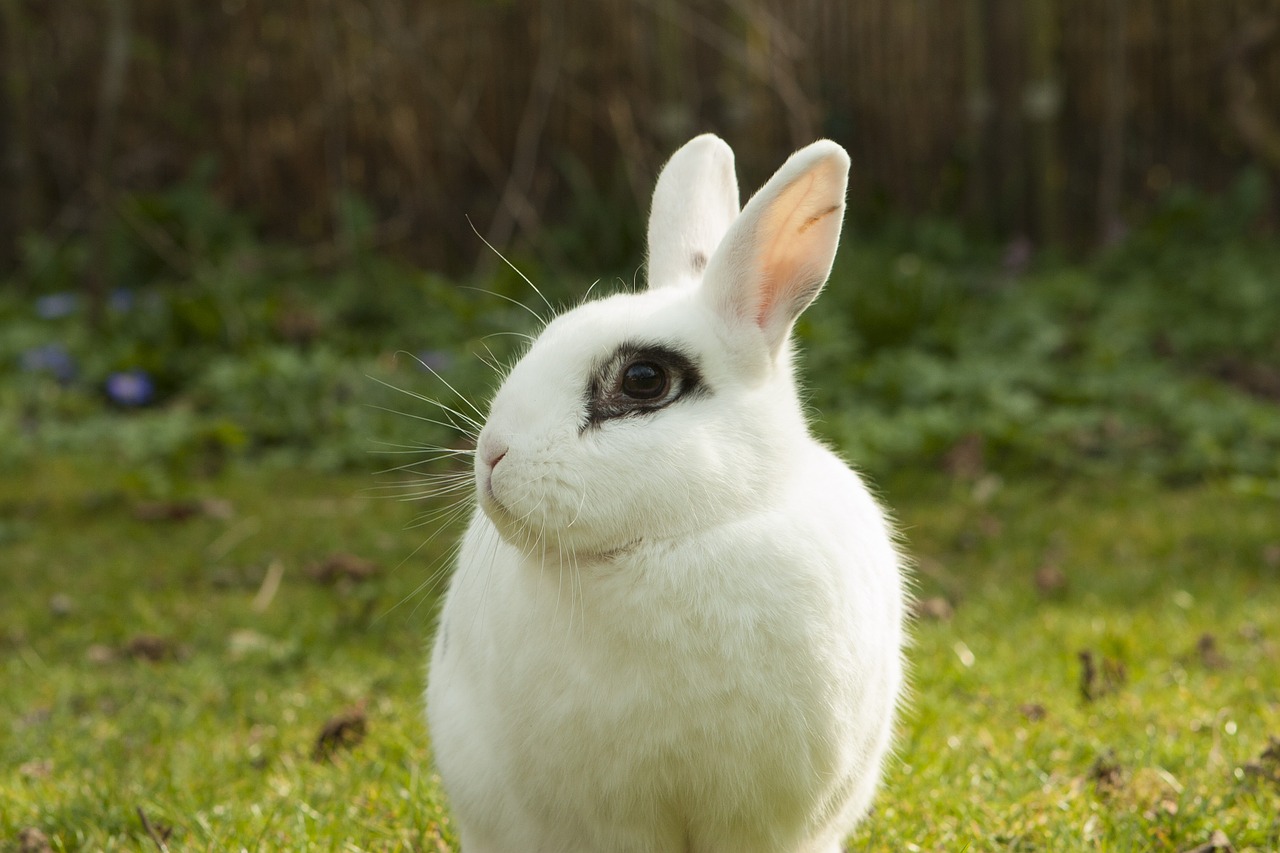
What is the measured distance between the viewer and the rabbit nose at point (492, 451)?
1.87 meters

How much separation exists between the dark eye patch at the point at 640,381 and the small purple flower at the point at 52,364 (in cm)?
523

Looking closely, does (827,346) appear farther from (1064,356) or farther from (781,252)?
(781,252)

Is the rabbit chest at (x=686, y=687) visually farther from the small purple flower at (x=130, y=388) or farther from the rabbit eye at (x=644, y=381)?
the small purple flower at (x=130, y=388)

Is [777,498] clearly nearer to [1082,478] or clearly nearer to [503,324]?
[1082,478]

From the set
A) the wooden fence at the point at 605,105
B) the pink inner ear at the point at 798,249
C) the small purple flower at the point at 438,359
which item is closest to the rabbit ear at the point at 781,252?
the pink inner ear at the point at 798,249

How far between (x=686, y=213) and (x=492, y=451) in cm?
69

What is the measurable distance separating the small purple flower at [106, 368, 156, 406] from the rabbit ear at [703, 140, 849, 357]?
4842mm

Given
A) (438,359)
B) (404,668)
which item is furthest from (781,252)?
(438,359)

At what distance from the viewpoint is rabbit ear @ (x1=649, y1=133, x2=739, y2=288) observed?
7.70ft

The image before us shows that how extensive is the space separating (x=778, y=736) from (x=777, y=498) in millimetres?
341

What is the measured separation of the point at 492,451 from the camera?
6.16ft

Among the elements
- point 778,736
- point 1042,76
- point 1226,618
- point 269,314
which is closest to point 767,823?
point 778,736

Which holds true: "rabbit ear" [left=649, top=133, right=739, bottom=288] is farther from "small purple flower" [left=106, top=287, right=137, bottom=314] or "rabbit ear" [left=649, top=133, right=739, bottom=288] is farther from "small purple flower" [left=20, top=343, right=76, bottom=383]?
"small purple flower" [left=106, top=287, right=137, bottom=314]

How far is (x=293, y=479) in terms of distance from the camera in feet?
18.2
